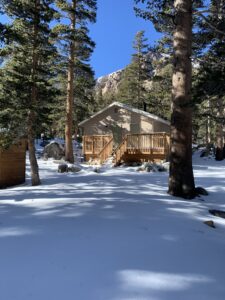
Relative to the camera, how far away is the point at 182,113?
7.96 metres

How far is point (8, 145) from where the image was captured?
11.3 metres

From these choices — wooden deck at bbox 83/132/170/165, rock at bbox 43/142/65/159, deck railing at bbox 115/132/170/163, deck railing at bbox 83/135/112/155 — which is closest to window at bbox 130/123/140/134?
deck railing at bbox 83/135/112/155

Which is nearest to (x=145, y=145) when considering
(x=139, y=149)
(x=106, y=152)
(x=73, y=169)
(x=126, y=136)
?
(x=139, y=149)

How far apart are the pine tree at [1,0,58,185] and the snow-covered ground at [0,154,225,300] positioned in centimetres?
560

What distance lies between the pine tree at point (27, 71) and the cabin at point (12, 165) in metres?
1.22

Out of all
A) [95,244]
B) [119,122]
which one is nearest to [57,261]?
[95,244]

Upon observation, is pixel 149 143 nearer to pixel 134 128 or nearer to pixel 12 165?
pixel 134 128

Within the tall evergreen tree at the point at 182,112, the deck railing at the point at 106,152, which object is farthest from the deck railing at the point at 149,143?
the tall evergreen tree at the point at 182,112

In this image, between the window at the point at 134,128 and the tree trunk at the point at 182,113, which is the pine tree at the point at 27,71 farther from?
the window at the point at 134,128

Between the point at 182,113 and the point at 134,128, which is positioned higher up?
the point at 134,128

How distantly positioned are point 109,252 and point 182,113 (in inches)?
199

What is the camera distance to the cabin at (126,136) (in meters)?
18.9

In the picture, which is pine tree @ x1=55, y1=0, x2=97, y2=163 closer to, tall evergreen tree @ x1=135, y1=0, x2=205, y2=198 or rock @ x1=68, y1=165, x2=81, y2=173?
rock @ x1=68, y1=165, x2=81, y2=173

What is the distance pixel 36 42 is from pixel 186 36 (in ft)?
20.1
